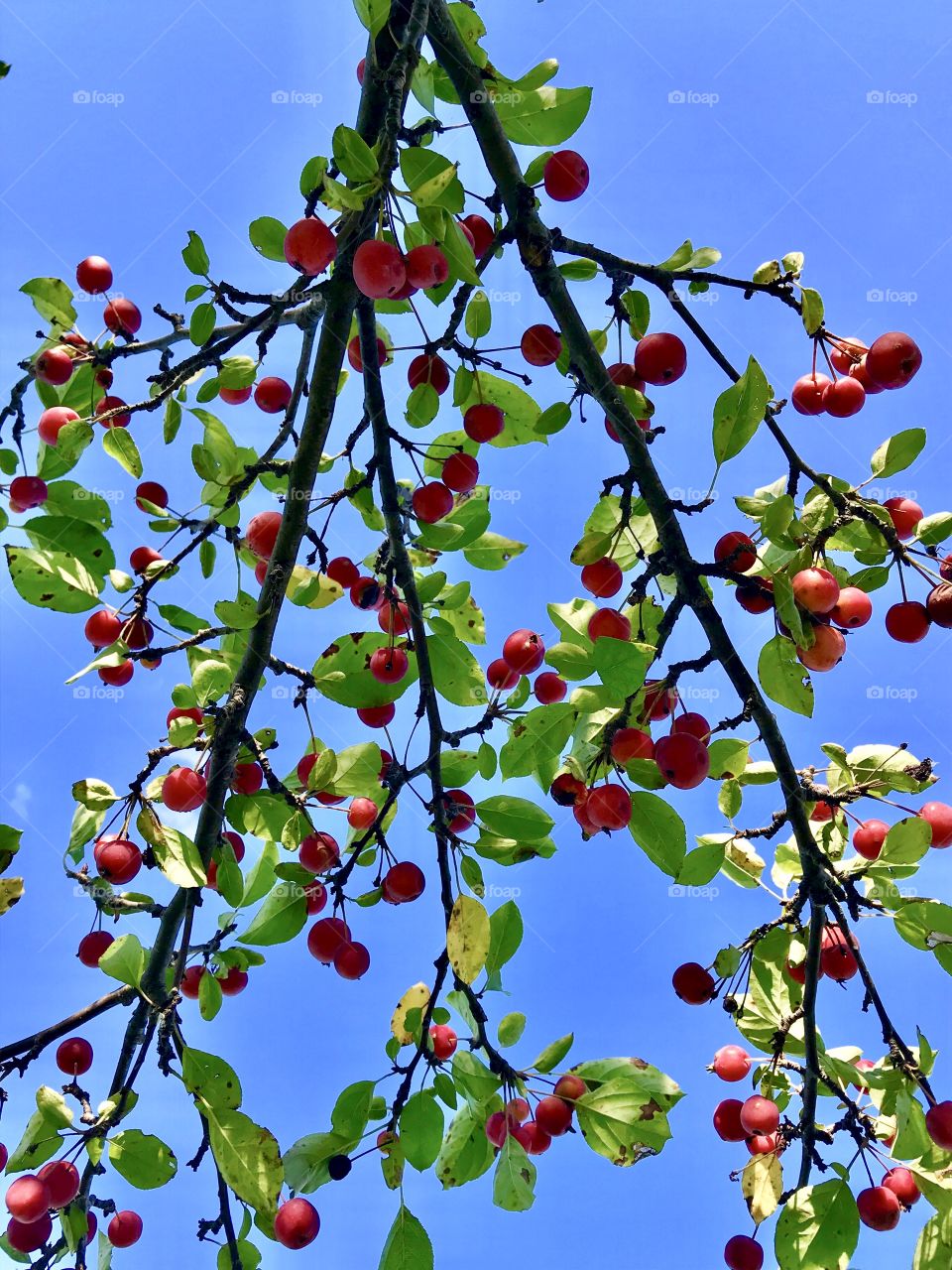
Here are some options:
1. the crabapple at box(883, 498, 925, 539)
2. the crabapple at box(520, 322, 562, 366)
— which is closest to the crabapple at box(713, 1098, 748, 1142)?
the crabapple at box(883, 498, 925, 539)

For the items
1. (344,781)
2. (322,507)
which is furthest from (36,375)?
(344,781)

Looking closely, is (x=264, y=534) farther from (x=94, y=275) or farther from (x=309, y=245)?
(x=94, y=275)

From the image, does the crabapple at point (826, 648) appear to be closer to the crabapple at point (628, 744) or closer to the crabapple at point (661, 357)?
the crabapple at point (628, 744)

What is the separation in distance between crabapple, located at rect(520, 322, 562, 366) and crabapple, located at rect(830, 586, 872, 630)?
1050 millimetres

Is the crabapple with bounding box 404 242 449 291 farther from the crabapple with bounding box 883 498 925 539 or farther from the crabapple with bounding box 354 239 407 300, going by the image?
the crabapple with bounding box 883 498 925 539

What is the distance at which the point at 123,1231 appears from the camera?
2.85 metres

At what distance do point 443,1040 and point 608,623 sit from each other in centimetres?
143

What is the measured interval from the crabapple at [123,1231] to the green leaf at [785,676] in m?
2.54

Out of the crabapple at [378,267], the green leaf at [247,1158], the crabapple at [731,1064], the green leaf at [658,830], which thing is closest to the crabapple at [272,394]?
the crabapple at [378,267]

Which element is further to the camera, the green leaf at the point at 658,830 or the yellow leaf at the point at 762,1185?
the yellow leaf at the point at 762,1185

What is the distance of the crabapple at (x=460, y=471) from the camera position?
2.91 m

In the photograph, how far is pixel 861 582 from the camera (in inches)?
96.2

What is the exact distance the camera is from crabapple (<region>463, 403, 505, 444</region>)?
2.75 metres

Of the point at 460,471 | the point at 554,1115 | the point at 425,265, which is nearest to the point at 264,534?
the point at 460,471
